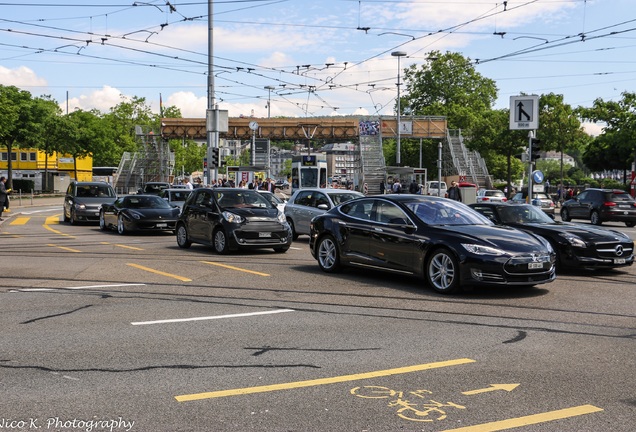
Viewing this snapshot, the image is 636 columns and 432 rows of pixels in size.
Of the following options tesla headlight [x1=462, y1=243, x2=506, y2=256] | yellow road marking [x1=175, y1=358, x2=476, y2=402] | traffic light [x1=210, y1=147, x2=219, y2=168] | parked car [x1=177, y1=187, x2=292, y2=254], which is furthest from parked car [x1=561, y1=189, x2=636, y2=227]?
yellow road marking [x1=175, y1=358, x2=476, y2=402]

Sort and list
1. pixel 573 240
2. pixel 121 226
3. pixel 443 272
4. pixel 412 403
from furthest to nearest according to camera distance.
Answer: pixel 121 226 < pixel 573 240 < pixel 443 272 < pixel 412 403

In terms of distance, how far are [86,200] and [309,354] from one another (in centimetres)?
2306

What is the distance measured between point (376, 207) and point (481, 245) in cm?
233

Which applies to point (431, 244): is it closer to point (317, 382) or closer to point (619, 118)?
point (317, 382)

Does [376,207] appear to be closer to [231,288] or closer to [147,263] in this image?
[231,288]

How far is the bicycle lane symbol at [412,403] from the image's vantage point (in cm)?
480

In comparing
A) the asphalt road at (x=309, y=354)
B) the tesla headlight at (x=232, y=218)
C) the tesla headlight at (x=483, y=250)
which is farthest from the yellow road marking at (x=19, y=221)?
the tesla headlight at (x=483, y=250)

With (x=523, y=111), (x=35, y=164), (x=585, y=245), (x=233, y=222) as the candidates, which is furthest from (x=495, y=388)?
(x=35, y=164)

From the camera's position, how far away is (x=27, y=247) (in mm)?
17891

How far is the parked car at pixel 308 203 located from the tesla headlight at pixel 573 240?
732cm

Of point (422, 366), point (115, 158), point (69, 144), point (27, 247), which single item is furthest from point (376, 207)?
point (115, 158)

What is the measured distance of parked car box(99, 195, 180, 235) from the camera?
22.2 meters

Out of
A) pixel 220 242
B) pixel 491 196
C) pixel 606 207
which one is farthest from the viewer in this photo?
pixel 491 196

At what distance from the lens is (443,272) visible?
10352 mm
